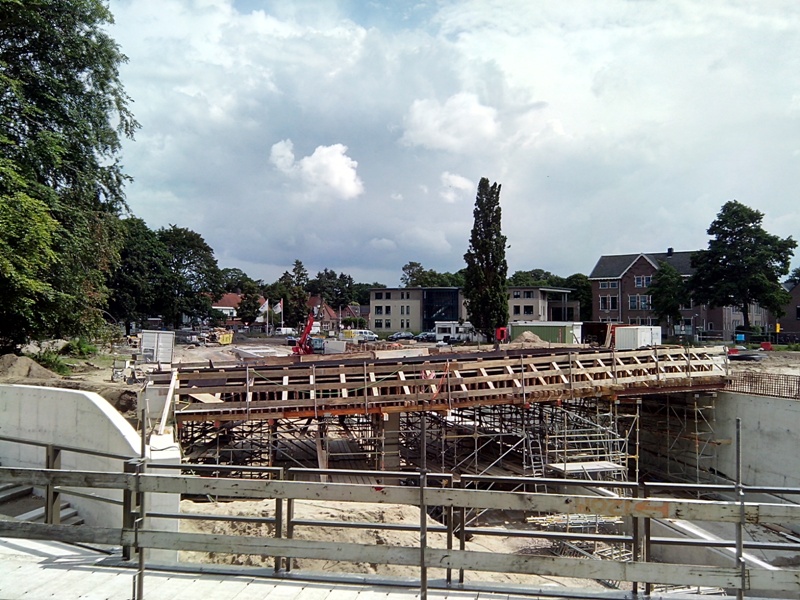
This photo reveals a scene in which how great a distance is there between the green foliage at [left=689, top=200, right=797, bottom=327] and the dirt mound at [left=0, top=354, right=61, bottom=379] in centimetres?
4945

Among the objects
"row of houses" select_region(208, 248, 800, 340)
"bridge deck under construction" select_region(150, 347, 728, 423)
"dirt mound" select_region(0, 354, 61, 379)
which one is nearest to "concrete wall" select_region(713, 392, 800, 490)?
"bridge deck under construction" select_region(150, 347, 728, 423)

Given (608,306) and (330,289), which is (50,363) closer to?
(608,306)

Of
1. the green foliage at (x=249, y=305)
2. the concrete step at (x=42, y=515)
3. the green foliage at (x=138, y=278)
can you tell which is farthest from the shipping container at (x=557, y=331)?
the green foliage at (x=249, y=305)

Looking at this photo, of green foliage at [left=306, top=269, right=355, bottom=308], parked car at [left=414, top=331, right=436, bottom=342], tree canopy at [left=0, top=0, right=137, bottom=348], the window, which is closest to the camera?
tree canopy at [left=0, top=0, right=137, bottom=348]

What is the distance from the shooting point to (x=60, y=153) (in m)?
20.4

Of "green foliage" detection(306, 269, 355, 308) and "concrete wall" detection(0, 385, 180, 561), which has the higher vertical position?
"green foliage" detection(306, 269, 355, 308)

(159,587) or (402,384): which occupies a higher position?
(402,384)

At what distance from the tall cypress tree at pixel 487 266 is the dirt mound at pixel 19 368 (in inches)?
1455

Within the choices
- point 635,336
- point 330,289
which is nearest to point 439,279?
point 330,289

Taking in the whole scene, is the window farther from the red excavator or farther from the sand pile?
the sand pile

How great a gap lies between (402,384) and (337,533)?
16.9 feet

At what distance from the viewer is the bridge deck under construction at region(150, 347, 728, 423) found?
46.3ft

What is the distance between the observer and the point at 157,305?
68.6 meters

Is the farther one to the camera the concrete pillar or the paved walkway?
the concrete pillar
